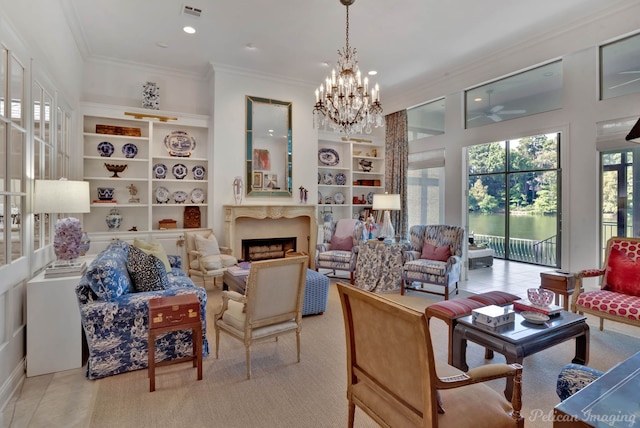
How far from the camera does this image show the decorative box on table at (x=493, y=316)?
2.42 m

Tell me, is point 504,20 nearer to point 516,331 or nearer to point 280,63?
point 280,63

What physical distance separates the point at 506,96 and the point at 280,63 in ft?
12.0

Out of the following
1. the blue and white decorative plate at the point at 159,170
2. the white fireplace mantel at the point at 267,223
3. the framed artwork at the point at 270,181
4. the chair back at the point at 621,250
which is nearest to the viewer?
the chair back at the point at 621,250

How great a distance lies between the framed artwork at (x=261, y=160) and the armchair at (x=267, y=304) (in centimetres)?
360

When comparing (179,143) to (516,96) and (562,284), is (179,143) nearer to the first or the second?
(516,96)

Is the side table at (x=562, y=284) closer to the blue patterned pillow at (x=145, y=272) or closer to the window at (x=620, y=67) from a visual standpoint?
the window at (x=620, y=67)

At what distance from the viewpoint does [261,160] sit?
6.11 meters

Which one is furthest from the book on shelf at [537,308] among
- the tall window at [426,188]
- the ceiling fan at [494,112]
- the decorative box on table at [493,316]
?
→ the tall window at [426,188]

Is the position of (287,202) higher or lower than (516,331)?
higher

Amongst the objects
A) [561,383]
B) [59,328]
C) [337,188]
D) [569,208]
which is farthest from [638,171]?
[59,328]

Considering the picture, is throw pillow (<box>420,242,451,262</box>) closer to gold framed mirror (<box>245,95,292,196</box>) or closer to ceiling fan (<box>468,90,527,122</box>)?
ceiling fan (<box>468,90,527,122</box>)

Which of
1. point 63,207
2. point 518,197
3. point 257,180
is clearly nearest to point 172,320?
point 63,207

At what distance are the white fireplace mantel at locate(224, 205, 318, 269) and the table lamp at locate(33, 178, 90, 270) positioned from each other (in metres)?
2.70

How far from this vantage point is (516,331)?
2.36 m
